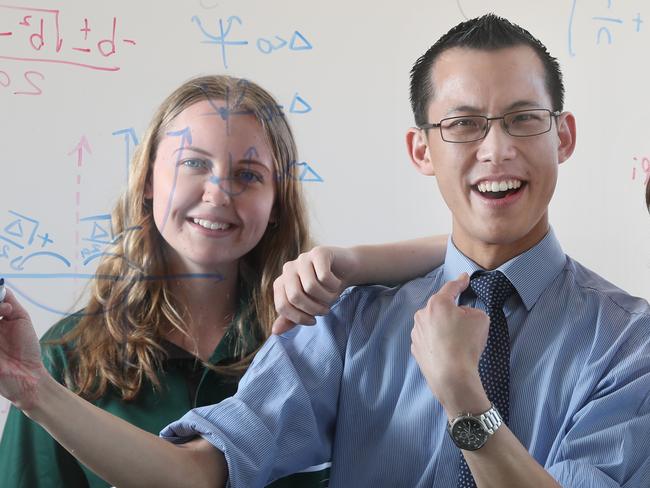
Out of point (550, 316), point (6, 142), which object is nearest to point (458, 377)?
point (550, 316)

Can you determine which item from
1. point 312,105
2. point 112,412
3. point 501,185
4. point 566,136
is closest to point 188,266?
point 112,412

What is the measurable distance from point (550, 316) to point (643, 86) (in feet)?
2.06

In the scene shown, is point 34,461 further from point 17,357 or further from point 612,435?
point 612,435

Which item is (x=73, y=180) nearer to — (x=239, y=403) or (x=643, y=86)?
(x=239, y=403)

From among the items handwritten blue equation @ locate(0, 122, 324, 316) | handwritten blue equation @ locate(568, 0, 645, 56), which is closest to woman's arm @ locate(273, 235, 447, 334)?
handwritten blue equation @ locate(0, 122, 324, 316)

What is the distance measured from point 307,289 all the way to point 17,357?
1.43ft

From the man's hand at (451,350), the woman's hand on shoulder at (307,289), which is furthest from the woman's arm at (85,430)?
the man's hand at (451,350)

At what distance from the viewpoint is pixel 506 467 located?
44.8 inches

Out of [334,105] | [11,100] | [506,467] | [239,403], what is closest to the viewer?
[506,467]

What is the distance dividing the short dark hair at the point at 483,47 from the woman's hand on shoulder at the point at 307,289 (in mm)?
302

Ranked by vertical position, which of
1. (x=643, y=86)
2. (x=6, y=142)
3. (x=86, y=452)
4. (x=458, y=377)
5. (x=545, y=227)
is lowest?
(x=86, y=452)

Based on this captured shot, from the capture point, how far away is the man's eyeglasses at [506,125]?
1.36m

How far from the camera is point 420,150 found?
1.50 meters

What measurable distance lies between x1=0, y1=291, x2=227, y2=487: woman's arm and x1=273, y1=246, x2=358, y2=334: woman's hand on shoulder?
0.25 m
